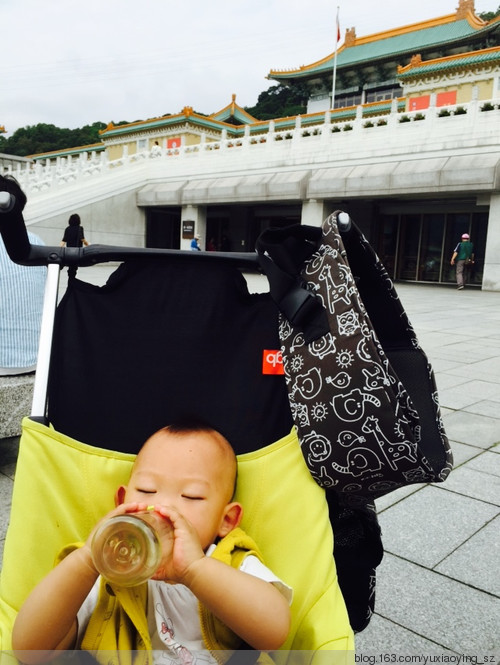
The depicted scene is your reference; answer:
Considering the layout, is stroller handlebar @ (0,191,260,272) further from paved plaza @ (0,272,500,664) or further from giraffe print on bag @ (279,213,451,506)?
paved plaza @ (0,272,500,664)

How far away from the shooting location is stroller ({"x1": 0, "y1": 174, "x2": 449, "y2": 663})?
145 centimetres

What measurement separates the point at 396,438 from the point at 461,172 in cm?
1582

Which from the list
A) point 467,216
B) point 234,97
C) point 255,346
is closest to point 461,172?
point 467,216

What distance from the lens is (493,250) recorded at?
1583 cm

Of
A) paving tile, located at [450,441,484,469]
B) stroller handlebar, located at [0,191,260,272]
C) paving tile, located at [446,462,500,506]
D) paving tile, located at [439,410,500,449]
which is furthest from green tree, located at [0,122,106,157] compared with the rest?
stroller handlebar, located at [0,191,260,272]

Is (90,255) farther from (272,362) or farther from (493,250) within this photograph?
(493,250)

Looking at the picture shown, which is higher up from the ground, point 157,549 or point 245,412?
point 245,412

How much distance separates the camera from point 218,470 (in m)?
1.43

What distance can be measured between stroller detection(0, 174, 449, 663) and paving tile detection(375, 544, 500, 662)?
38 centimetres

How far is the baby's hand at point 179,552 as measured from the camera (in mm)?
1165

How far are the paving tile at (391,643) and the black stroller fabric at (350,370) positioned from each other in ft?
2.00

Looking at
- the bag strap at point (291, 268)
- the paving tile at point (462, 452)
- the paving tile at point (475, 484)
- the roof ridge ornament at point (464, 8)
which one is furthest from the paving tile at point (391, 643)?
the roof ridge ornament at point (464, 8)

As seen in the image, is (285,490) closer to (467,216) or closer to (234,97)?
(467,216)

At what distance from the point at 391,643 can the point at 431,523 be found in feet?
2.99
